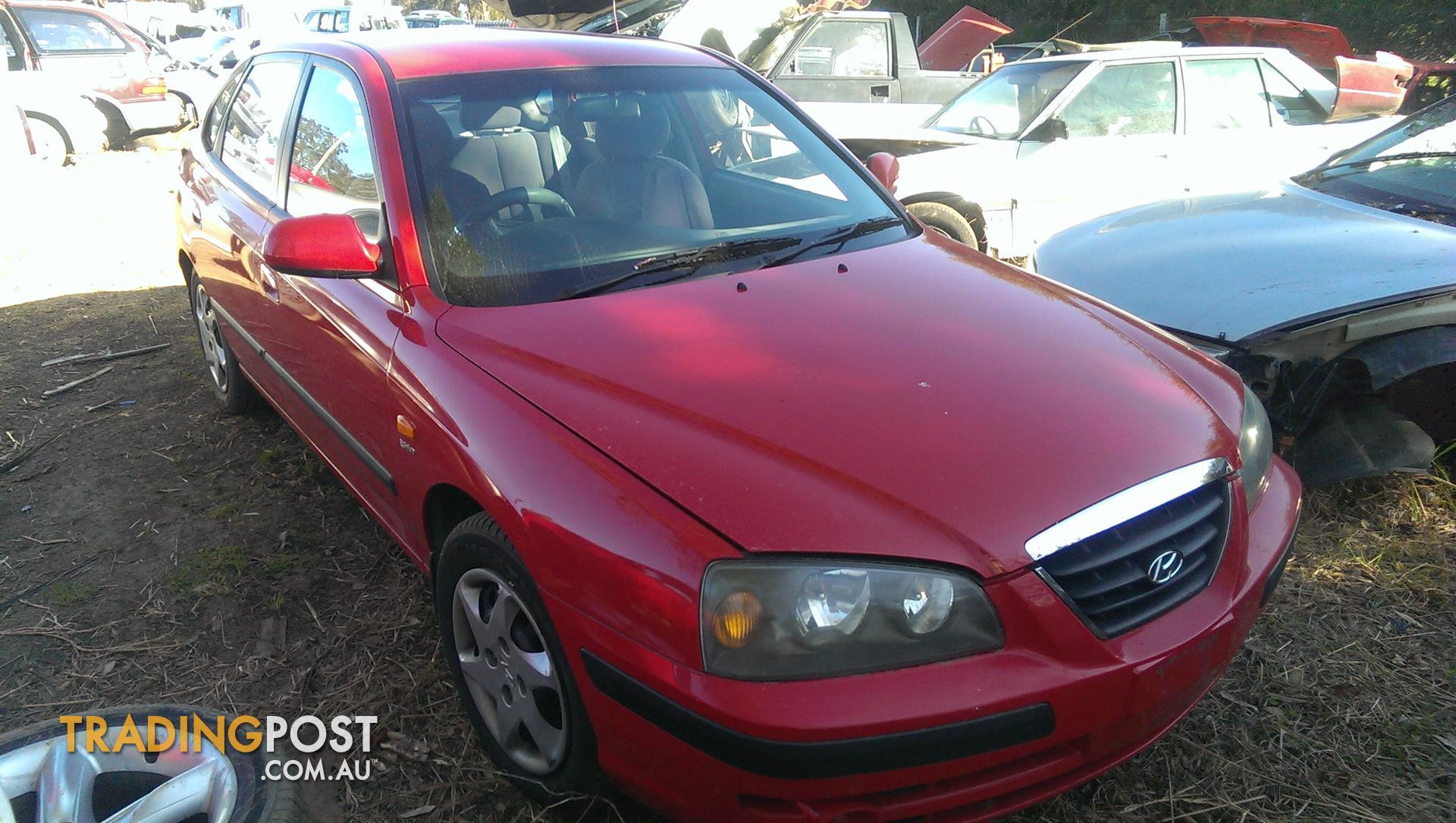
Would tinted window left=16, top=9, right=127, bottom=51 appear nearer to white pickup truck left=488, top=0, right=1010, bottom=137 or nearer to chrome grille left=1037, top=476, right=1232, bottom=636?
white pickup truck left=488, top=0, right=1010, bottom=137

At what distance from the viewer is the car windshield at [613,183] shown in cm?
235

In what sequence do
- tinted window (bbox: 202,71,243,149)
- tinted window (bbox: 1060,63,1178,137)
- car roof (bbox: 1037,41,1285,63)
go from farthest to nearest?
car roof (bbox: 1037,41,1285,63)
tinted window (bbox: 1060,63,1178,137)
tinted window (bbox: 202,71,243,149)

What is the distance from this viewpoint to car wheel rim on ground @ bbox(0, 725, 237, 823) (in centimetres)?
182

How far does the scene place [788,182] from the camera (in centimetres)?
293

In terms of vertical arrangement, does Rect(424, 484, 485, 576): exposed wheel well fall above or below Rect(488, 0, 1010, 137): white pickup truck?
below

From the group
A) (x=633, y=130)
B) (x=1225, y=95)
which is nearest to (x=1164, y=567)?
(x=633, y=130)

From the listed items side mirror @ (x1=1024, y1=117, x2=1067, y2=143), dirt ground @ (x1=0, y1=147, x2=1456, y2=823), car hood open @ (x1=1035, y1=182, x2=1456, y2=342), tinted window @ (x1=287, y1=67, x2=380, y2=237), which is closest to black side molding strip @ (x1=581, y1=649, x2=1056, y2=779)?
dirt ground @ (x1=0, y1=147, x2=1456, y2=823)

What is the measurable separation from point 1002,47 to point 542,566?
14.9 metres

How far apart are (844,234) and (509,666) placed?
143 cm

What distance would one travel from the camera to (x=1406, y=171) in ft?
12.4

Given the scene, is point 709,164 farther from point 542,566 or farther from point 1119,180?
point 1119,180

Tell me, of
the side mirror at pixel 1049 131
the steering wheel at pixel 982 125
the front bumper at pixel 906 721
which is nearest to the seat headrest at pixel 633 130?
the front bumper at pixel 906 721

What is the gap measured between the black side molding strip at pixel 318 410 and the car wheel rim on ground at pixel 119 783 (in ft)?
2.43

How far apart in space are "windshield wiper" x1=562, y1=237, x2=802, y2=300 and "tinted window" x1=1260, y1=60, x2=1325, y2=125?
5350 millimetres
